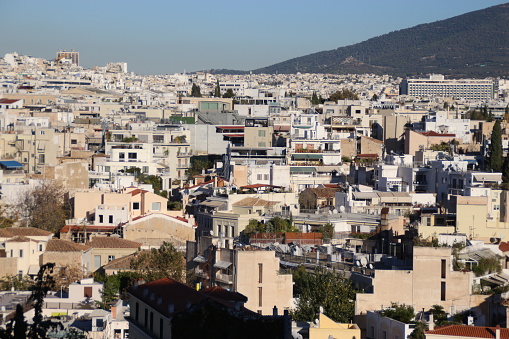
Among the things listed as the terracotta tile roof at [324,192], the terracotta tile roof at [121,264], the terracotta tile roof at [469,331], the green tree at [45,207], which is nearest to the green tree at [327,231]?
the terracotta tile roof at [121,264]

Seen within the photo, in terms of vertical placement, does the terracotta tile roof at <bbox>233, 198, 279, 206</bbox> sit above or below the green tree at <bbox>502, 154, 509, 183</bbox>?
below

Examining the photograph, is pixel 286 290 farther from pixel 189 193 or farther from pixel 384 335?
pixel 189 193

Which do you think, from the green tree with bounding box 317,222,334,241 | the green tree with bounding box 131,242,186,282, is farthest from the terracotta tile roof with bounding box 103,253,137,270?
the green tree with bounding box 317,222,334,241

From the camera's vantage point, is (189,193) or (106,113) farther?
(106,113)

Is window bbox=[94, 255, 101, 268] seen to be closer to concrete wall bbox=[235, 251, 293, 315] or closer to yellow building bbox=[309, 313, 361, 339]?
concrete wall bbox=[235, 251, 293, 315]

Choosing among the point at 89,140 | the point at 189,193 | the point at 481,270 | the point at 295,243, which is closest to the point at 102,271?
the point at 295,243

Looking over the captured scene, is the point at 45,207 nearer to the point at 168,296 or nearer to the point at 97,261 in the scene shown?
the point at 97,261
